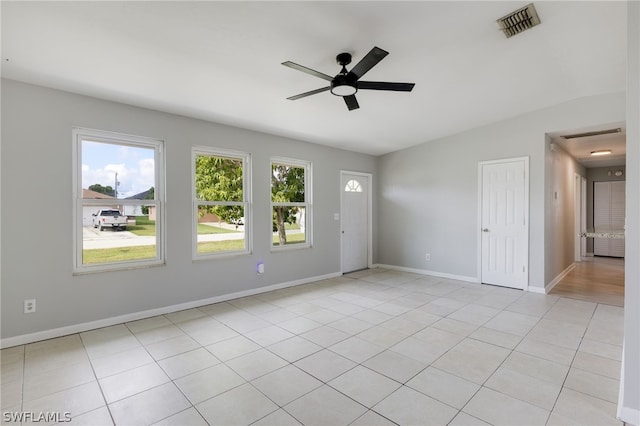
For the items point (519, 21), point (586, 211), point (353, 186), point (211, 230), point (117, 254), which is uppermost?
point (519, 21)

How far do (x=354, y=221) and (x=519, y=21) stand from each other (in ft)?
14.4

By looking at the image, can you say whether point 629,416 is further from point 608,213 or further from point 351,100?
point 608,213

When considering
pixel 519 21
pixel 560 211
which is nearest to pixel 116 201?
pixel 519 21

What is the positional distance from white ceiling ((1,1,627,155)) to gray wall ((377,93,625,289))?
0.49 m

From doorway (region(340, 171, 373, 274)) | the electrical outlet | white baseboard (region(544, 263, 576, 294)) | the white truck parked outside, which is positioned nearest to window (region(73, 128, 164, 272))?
the white truck parked outside

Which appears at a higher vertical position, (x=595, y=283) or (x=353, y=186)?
(x=353, y=186)

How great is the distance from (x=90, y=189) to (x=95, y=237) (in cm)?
55

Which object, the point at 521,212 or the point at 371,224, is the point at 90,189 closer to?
the point at 371,224

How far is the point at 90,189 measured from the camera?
3.44 metres

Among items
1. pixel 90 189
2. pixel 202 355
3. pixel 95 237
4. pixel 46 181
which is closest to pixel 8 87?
pixel 46 181

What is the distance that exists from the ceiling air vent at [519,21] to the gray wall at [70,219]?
11.1 feet

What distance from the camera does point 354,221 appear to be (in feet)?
21.4

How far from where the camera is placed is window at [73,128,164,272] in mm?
3375

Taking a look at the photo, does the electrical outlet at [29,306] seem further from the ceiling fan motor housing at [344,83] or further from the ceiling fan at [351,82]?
A: the ceiling fan motor housing at [344,83]
